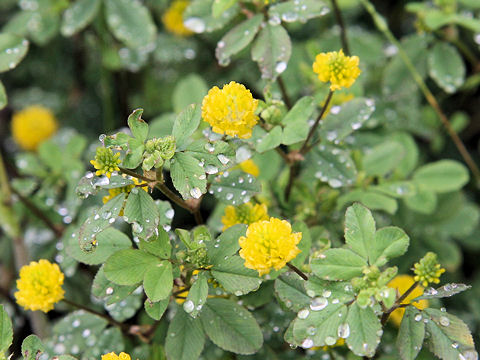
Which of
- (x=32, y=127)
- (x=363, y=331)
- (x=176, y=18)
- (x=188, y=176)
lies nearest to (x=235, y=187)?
(x=188, y=176)

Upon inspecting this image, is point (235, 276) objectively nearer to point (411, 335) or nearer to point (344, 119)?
point (411, 335)

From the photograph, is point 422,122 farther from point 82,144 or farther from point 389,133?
point 82,144

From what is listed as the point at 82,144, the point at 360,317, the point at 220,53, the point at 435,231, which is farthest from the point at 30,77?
the point at 360,317

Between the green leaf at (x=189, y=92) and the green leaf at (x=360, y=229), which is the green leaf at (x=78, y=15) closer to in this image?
the green leaf at (x=189, y=92)

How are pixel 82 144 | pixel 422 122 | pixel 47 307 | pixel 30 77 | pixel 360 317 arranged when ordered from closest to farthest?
1. pixel 360 317
2. pixel 47 307
3. pixel 82 144
4. pixel 422 122
5. pixel 30 77

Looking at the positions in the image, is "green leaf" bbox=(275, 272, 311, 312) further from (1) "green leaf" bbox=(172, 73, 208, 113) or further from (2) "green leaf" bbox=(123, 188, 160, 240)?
(1) "green leaf" bbox=(172, 73, 208, 113)

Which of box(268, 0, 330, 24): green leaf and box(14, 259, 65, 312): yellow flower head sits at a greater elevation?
box(268, 0, 330, 24): green leaf

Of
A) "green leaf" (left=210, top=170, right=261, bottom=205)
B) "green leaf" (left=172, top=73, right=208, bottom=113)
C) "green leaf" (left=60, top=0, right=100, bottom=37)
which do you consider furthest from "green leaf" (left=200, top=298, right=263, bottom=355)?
"green leaf" (left=60, top=0, right=100, bottom=37)
